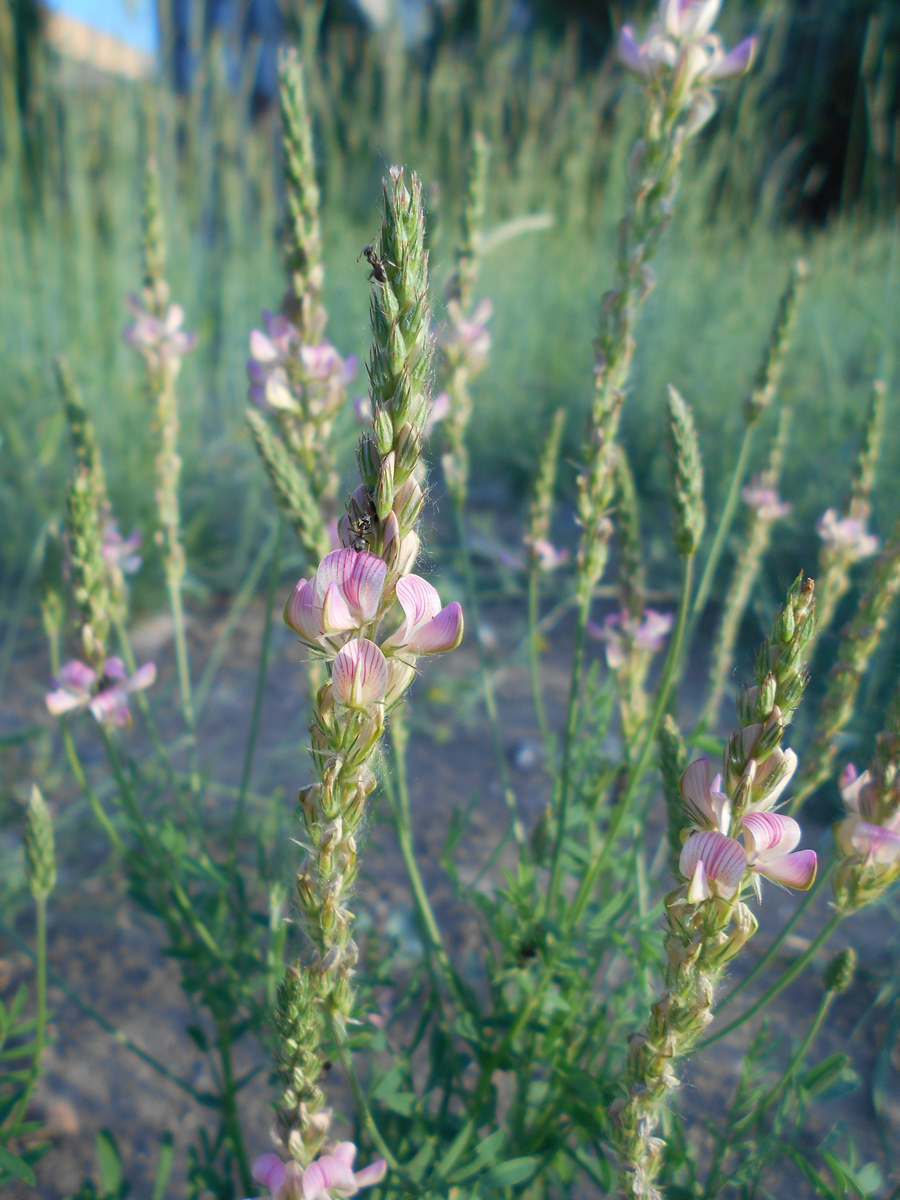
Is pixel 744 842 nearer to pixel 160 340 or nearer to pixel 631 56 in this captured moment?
pixel 631 56

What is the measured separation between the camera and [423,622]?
1.92 feet

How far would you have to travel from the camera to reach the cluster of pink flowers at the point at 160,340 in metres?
1.47

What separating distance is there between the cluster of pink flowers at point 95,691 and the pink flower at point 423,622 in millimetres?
689

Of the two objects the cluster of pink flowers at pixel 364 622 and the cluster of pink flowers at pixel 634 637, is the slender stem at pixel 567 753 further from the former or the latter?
the cluster of pink flowers at pixel 364 622

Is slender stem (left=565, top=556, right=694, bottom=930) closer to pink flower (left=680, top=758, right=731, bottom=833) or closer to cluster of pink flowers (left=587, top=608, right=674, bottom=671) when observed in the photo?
cluster of pink flowers (left=587, top=608, right=674, bottom=671)

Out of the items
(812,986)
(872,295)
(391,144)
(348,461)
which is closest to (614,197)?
(391,144)

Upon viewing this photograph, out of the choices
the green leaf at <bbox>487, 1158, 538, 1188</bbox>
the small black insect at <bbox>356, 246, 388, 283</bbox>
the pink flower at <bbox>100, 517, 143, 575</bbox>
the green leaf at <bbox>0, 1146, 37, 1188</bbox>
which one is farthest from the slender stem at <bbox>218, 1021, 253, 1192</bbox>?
the small black insect at <bbox>356, 246, 388, 283</bbox>

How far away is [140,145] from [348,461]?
207cm

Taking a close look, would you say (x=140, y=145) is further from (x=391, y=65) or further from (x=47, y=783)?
(x=47, y=783)

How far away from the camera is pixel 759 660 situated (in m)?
0.59

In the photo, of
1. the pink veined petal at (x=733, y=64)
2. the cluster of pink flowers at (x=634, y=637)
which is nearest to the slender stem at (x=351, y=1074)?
the cluster of pink flowers at (x=634, y=637)

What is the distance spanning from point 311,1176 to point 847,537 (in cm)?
126

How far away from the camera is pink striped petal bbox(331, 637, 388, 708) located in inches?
21.4

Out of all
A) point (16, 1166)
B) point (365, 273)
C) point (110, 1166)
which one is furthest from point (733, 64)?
point (365, 273)
